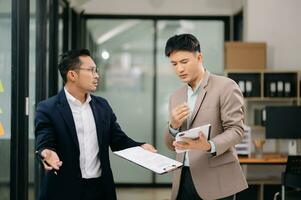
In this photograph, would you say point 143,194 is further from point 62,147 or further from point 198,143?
point 198,143

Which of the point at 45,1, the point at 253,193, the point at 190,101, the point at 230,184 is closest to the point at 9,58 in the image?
the point at 45,1

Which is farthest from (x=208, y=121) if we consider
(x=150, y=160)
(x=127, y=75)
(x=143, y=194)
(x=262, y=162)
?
(x=127, y=75)

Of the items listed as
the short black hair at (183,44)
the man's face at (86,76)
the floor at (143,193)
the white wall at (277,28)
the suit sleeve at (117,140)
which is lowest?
the floor at (143,193)

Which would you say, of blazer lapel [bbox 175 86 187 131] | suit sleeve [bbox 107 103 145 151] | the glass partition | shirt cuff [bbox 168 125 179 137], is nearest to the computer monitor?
the glass partition

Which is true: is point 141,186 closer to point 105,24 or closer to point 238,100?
point 105,24

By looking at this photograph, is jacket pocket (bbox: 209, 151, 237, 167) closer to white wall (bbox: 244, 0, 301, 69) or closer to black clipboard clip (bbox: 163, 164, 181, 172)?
black clipboard clip (bbox: 163, 164, 181, 172)

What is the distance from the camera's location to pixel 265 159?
499 centimetres

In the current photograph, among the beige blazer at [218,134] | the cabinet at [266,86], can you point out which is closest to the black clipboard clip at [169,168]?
the beige blazer at [218,134]

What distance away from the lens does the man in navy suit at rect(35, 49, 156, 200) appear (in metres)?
2.35

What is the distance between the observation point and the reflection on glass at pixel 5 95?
11.7 feet

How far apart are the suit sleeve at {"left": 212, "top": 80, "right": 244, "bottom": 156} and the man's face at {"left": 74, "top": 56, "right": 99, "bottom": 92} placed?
0.75 m

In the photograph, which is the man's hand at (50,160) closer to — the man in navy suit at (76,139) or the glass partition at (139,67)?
the man in navy suit at (76,139)

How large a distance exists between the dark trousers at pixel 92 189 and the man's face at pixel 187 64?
71 cm

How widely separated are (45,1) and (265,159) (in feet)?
9.49
